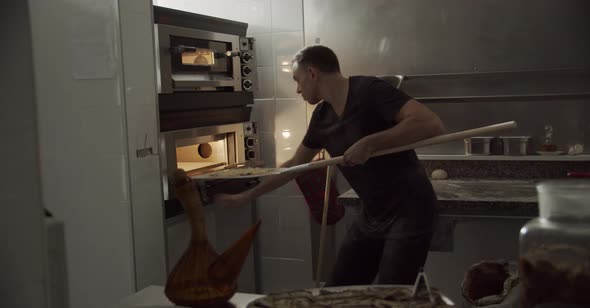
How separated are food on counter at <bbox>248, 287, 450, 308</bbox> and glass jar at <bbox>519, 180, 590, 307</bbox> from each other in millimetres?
258

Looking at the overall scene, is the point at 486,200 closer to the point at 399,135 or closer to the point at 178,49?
the point at 399,135

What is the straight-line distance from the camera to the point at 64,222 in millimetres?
2920

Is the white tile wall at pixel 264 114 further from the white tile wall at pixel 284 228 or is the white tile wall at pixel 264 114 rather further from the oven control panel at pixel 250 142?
the white tile wall at pixel 284 228

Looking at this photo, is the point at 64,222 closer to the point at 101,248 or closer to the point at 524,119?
the point at 101,248

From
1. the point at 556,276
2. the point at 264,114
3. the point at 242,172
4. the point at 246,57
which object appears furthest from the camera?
the point at 264,114

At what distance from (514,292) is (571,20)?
205cm

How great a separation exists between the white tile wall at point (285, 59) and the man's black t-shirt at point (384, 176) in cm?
133

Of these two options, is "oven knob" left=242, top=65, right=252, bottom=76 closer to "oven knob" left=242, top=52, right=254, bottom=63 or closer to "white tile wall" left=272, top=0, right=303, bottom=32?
"oven knob" left=242, top=52, right=254, bottom=63

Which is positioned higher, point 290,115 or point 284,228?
point 290,115

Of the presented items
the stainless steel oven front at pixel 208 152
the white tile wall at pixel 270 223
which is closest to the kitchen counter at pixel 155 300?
the stainless steel oven front at pixel 208 152

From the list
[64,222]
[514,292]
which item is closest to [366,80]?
[514,292]

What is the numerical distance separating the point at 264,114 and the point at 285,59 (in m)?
0.36

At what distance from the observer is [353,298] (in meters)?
1.49

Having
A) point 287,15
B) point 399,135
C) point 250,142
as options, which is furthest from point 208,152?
point 399,135
